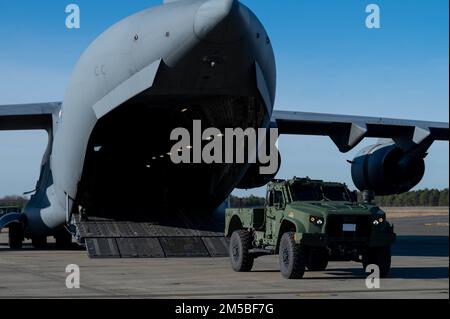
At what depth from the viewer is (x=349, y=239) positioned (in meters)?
12.9

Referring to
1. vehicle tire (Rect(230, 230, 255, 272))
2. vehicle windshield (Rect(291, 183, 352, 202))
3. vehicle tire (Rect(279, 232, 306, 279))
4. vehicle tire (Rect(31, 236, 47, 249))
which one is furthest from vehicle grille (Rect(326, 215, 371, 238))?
vehicle tire (Rect(31, 236, 47, 249))

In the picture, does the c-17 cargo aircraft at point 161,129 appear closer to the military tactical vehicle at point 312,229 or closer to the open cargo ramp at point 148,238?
the open cargo ramp at point 148,238

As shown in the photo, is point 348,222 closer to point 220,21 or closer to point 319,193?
point 319,193

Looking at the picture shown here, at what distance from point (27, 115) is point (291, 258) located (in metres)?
11.7

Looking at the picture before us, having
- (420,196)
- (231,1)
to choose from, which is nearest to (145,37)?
(231,1)

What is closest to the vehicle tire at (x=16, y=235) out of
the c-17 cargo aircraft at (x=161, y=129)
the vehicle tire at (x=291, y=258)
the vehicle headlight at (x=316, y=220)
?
the c-17 cargo aircraft at (x=161, y=129)

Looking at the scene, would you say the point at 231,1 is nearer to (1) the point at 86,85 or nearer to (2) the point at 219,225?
(1) the point at 86,85

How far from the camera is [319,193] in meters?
14.3

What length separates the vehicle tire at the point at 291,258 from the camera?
12.7m

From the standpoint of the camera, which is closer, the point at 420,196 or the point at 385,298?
the point at 385,298

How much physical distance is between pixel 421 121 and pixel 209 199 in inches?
293

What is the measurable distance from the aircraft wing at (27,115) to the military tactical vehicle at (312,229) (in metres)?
9.47

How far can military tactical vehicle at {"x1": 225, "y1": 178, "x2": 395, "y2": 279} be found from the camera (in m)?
12.8
